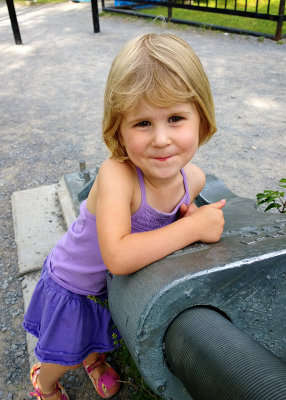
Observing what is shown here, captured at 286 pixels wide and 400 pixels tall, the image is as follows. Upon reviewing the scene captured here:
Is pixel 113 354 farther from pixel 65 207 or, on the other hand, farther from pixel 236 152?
pixel 236 152

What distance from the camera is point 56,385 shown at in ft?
5.66

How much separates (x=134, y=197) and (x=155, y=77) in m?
0.38

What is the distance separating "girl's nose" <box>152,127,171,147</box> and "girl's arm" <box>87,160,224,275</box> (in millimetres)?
171

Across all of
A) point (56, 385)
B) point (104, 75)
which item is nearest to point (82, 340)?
point (56, 385)

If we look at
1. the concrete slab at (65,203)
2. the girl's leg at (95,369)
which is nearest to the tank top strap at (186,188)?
the girl's leg at (95,369)

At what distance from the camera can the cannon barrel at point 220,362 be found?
22.8 inches

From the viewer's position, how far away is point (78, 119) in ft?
14.7

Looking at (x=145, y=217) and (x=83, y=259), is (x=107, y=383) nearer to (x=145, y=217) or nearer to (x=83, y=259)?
(x=83, y=259)

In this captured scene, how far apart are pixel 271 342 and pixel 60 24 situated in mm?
9142

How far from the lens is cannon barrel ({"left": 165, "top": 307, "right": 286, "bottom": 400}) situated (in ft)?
1.90

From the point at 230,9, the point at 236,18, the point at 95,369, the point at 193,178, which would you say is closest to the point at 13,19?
the point at 230,9

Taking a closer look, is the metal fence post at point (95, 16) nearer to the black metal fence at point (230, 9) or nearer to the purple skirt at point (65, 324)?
the black metal fence at point (230, 9)

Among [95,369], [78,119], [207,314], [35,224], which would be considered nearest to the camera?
[207,314]

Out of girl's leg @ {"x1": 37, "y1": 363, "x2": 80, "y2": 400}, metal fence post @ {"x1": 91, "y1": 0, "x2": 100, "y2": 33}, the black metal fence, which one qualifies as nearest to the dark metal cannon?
girl's leg @ {"x1": 37, "y1": 363, "x2": 80, "y2": 400}
